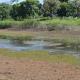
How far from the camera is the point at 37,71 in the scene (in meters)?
15.9

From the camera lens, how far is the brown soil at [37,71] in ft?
47.2

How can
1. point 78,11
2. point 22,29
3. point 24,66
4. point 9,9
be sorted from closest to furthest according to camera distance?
point 24,66
point 22,29
point 78,11
point 9,9

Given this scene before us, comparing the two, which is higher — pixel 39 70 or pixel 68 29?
pixel 39 70

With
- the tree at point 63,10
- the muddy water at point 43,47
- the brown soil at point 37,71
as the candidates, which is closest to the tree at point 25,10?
the tree at point 63,10

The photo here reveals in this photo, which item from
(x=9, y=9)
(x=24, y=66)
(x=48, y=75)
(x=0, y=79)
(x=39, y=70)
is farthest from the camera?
(x=9, y=9)

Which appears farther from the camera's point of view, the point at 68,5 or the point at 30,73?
the point at 68,5

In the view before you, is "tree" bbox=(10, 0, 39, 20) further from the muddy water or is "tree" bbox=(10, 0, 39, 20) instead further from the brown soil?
the brown soil

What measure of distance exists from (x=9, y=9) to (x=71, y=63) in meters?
63.8

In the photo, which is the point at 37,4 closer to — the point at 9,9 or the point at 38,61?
the point at 9,9

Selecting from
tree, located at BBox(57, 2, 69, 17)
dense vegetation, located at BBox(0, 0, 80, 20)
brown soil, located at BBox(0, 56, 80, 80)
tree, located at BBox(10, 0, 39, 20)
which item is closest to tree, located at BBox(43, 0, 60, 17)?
dense vegetation, located at BBox(0, 0, 80, 20)

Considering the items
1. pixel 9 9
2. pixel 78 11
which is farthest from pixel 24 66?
pixel 9 9

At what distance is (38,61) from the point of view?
19.6 meters

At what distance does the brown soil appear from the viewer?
1440 centimetres

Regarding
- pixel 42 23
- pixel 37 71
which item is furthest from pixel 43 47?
pixel 42 23
